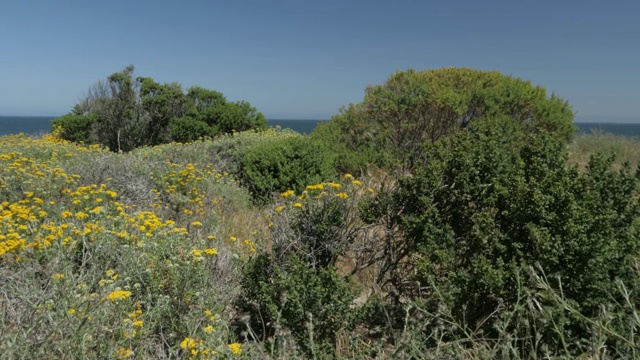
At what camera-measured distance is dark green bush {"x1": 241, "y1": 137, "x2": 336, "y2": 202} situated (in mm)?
6977

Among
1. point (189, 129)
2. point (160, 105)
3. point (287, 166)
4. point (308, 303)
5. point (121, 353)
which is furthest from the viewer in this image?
point (160, 105)

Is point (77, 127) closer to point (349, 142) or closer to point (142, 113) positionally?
point (142, 113)

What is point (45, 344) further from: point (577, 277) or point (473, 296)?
point (577, 277)

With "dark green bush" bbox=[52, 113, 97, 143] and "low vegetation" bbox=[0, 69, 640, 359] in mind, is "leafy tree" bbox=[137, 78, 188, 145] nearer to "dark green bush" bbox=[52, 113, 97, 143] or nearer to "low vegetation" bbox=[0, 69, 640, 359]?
"dark green bush" bbox=[52, 113, 97, 143]

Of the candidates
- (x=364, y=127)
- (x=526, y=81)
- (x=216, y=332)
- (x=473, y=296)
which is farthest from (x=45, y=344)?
(x=526, y=81)

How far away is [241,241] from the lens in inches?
199

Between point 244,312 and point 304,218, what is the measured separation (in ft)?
2.76

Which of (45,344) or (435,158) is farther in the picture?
(435,158)

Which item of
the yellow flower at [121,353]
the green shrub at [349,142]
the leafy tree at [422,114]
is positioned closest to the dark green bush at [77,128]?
the green shrub at [349,142]

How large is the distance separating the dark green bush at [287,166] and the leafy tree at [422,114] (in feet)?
2.93

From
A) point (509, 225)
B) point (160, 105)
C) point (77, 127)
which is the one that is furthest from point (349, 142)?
point (77, 127)

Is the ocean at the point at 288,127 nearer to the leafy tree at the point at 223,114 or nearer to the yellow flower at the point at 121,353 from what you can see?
the leafy tree at the point at 223,114

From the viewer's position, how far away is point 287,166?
6.96m

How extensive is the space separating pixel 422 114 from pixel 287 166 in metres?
2.49
